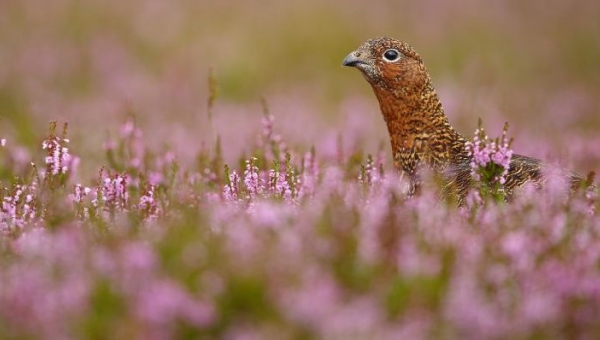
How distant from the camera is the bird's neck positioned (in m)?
6.52

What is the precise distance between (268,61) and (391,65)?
34.0 ft

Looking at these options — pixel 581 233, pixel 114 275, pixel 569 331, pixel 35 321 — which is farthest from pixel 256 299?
pixel 581 233

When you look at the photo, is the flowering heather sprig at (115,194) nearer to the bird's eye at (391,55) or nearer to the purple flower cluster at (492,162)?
the purple flower cluster at (492,162)

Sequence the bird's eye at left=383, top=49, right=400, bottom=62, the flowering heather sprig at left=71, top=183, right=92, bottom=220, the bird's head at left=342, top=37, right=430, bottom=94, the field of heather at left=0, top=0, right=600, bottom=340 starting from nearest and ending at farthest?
the field of heather at left=0, top=0, right=600, bottom=340
the flowering heather sprig at left=71, top=183, right=92, bottom=220
the bird's head at left=342, top=37, right=430, bottom=94
the bird's eye at left=383, top=49, right=400, bottom=62

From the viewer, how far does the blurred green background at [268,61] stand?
13852 mm

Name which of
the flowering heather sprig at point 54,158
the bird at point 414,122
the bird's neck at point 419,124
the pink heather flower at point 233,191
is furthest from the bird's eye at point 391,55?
the flowering heather sprig at point 54,158

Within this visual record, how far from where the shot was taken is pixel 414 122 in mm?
6680

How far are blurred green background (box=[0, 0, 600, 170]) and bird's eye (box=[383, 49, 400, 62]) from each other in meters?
5.20

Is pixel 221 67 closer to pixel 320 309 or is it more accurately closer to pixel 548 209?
pixel 548 209

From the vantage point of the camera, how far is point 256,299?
11.4ft

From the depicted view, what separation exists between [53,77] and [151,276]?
12.7 m

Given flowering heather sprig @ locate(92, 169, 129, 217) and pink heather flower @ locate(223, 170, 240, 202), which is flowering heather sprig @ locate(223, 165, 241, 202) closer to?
pink heather flower @ locate(223, 170, 240, 202)

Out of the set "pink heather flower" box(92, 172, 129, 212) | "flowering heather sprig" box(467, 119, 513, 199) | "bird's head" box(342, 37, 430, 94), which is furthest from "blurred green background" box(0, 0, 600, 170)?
"flowering heather sprig" box(467, 119, 513, 199)

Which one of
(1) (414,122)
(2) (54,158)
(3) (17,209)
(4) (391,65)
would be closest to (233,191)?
(2) (54,158)
